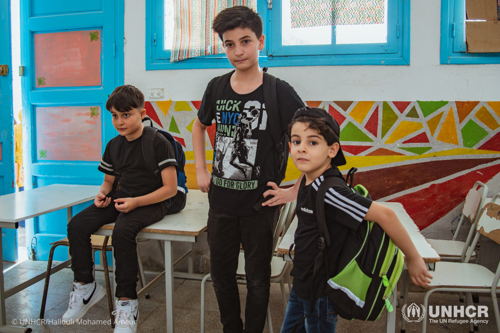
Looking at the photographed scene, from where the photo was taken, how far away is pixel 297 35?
8.40 ft

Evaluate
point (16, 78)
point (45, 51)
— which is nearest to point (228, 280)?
point (45, 51)

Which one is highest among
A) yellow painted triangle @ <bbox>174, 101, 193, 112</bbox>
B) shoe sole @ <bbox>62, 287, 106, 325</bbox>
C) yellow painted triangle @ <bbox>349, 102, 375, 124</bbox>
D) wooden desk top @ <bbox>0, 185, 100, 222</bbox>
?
yellow painted triangle @ <bbox>174, 101, 193, 112</bbox>

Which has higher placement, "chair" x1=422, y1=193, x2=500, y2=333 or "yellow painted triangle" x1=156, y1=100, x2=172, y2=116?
"yellow painted triangle" x1=156, y1=100, x2=172, y2=116

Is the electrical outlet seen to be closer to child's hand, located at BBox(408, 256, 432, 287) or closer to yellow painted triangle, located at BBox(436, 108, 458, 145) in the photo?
yellow painted triangle, located at BBox(436, 108, 458, 145)

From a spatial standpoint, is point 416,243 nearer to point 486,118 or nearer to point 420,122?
point 420,122

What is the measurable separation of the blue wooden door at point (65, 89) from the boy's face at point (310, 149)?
206 cm

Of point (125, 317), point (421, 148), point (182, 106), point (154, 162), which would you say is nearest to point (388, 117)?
point (421, 148)

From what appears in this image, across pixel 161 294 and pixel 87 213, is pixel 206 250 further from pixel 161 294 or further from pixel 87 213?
pixel 87 213

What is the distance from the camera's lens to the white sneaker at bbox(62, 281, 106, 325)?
5.50 feet

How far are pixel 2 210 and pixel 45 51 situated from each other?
5.27 feet

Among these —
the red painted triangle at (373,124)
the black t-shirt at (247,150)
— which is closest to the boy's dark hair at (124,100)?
the black t-shirt at (247,150)

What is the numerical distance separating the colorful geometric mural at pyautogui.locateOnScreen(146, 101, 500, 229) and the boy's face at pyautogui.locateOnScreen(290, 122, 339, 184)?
1.26 meters

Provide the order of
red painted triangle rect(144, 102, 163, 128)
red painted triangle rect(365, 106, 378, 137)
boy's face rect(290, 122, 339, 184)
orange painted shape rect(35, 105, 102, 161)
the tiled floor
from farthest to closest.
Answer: orange painted shape rect(35, 105, 102, 161) → red painted triangle rect(144, 102, 163, 128) → red painted triangle rect(365, 106, 378, 137) → the tiled floor → boy's face rect(290, 122, 339, 184)

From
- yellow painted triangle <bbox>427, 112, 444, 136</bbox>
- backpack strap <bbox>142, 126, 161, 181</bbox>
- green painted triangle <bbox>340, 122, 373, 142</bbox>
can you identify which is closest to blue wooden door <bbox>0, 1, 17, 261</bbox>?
backpack strap <bbox>142, 126, 161, 181</bbox>
